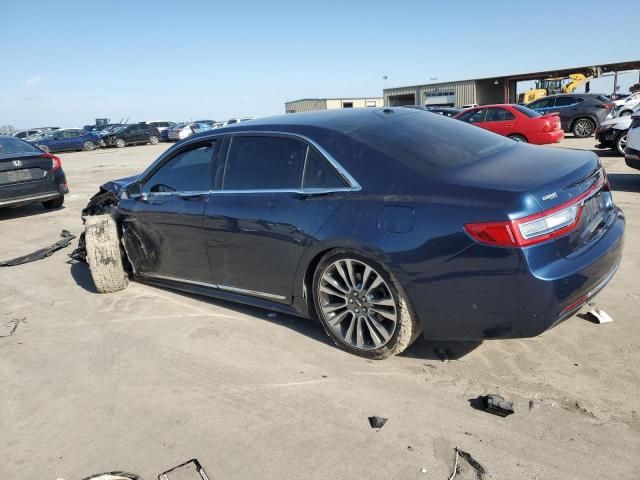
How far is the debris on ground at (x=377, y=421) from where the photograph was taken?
2811 millimetres

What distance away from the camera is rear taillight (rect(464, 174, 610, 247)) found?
108 inches

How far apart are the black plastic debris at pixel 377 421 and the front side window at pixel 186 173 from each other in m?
2.32

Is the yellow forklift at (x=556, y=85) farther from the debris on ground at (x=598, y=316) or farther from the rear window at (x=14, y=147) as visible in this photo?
the debris on ground at (x=598, y=316)

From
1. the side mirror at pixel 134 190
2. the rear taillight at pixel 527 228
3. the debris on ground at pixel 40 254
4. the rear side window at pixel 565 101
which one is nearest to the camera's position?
the rear taillight at pixel 527 228

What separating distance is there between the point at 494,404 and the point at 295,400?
45.0 inches

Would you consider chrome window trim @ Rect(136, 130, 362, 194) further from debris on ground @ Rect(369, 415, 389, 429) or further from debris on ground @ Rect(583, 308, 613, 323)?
debris on ground @ Rect(583, 308, 613, 323)

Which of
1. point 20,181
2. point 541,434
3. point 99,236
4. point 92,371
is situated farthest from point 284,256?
point 20,181

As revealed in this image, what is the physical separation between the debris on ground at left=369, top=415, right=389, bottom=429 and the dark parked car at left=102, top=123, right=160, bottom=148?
34.3 m

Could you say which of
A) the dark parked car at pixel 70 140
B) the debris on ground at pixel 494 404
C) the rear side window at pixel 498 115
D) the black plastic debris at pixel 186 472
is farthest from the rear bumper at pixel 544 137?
the dark parked car at pixel 70 140

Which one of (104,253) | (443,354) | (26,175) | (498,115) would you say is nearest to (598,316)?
(443,354)

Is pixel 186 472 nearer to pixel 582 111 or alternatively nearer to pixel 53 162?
pixel 53 162

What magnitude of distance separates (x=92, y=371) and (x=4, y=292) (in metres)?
2.60

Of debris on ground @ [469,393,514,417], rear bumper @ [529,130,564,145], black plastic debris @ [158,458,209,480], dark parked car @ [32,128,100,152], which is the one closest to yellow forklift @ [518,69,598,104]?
rear bumper @ [529,130,564,145]

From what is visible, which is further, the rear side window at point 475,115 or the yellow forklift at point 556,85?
the yellow forklift at point 556,85
